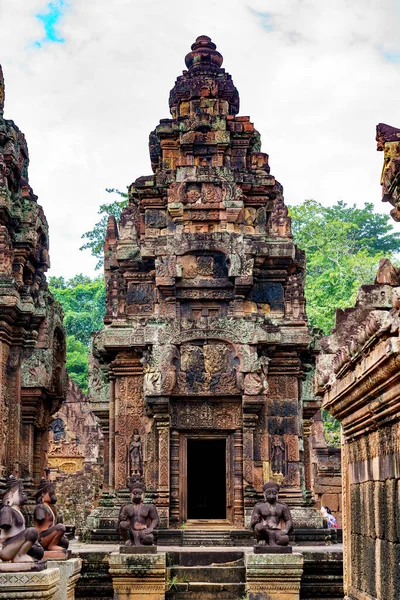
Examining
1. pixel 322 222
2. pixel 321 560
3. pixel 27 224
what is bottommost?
pixel 321 560

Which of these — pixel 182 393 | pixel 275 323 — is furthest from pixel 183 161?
pixel 182 393

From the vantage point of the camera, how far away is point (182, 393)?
569 inches

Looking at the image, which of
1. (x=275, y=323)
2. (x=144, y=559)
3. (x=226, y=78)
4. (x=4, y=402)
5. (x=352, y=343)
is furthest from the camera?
(x=226, y=78)

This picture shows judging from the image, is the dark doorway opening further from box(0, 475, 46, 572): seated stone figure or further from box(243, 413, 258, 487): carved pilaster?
box(0, 475, 46, 572): seated stone figure

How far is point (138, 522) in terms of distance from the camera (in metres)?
11.4

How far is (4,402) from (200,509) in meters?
5.69

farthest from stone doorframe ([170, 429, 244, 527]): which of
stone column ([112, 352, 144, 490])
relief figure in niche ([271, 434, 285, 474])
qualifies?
stone column ([112, 352, 144, 490])

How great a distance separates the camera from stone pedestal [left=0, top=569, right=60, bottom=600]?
795 centimetres

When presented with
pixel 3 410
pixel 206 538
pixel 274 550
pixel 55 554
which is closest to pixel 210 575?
pixel 274 550

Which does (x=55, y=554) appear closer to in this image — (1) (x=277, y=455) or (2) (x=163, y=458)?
(2) (x=163, y=458)

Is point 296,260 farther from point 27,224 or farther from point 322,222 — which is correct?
point 322,222

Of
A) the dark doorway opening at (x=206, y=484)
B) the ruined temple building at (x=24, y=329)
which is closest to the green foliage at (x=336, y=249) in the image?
the dark doorway opening at (x=206, y=484)

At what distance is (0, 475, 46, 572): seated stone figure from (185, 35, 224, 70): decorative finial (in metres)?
11.7

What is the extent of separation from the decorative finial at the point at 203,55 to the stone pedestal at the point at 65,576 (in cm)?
1109
